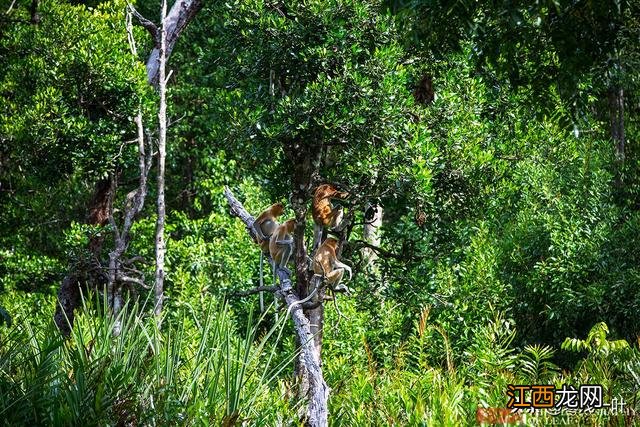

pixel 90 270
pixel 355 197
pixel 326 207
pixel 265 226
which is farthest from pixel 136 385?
pixel 90 270

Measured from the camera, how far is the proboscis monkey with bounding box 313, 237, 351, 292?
7.41 m

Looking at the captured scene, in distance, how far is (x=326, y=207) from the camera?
7402 millimetres

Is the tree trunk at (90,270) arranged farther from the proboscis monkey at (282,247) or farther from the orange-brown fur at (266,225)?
the proboscis monkey at (282,247)

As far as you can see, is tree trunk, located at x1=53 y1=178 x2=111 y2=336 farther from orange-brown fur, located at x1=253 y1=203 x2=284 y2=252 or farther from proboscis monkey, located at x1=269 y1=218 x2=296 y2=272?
proboscis monkey, located at x1=269 y1=218 x2=296 y2=272

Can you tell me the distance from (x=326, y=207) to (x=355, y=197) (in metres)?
0.25

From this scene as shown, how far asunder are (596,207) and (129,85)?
6.44m

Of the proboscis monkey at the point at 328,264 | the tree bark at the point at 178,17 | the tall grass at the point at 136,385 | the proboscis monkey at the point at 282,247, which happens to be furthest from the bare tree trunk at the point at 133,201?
the tall grass at the point at 136,385

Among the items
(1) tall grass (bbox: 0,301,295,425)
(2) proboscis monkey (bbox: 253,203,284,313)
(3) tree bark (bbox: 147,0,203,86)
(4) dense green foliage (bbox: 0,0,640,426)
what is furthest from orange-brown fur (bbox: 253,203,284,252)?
(3) tree bark (bbox: 147,0,203,86)

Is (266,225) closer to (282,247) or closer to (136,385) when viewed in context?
(282,247)

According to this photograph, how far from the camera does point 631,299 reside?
11977 mm

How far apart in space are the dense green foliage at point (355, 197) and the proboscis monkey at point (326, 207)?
19 centimetres

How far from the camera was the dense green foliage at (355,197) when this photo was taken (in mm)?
5355

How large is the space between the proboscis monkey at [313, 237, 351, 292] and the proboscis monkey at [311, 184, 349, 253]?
17 cm

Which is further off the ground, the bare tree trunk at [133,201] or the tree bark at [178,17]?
the tree bark at [178,17]
